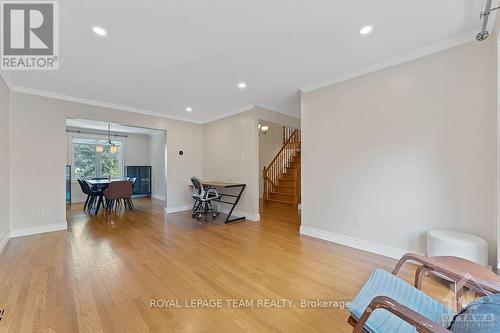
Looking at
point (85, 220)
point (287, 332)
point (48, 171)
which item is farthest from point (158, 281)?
point (85, 220)

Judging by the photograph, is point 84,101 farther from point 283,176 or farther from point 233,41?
point 283,176

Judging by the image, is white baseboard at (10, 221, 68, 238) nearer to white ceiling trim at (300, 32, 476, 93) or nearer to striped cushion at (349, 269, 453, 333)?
striped cushion at (349, 269, 453, 333)

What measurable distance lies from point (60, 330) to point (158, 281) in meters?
0.77

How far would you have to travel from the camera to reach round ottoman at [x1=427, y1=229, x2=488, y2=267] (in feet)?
6.50

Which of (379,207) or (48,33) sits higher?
(48,33)

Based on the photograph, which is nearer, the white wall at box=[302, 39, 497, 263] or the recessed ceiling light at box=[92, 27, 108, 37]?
the recessed ceiling light at box=[92, 27, 108, 37]

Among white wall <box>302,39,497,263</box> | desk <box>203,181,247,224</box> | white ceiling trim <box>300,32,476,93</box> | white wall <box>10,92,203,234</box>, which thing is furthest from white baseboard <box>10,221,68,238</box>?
white ceiling trim <box>300,32,476,93</box>

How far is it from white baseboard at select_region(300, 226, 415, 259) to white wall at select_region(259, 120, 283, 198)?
14.1ft

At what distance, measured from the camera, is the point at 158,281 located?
7.02ft

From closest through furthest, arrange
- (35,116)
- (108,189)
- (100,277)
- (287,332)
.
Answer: (287,332) < (100,277) < (35,116) < (108,189)

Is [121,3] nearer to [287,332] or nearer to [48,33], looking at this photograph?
[48,33]

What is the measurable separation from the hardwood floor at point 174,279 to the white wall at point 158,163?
3.95m

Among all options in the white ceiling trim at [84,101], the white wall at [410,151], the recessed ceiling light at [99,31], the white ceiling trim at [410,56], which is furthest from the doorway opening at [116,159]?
the white ceiling trim at [410,56]

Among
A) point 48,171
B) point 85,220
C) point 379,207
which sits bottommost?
point 85,220
